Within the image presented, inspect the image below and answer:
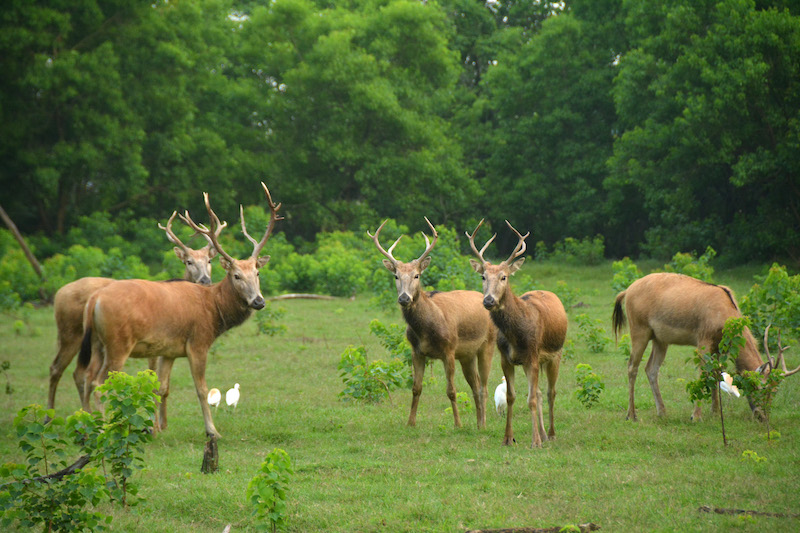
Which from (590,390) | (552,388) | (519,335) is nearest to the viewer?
(519,335)

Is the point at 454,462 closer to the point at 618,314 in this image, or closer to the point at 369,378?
the point at 369,378

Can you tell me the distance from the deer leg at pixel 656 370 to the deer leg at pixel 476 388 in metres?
1.97

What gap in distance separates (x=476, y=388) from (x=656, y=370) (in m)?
2.15

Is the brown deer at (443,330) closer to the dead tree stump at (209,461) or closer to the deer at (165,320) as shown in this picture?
the deer at (165,320)

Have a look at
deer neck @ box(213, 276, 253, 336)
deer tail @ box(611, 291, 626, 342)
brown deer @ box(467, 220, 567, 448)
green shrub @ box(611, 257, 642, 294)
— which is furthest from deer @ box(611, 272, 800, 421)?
green shrub @ box(611, 257, 642, 294)

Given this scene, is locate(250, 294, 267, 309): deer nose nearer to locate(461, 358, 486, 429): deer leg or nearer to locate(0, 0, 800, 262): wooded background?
locate(461, 358, 486, 429): deer leg

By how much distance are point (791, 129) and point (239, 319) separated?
17.2 metres

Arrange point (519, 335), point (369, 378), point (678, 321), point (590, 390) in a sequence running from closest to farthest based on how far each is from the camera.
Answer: point (519, 335) < point (678, 321) < point (590, 390) < point (369, 378)

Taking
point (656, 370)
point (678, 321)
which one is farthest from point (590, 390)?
point (678, 321)

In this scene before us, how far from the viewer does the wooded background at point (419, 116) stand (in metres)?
23.2

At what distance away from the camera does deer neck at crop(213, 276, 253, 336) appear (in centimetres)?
961

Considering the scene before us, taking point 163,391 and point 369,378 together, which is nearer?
point 163,391

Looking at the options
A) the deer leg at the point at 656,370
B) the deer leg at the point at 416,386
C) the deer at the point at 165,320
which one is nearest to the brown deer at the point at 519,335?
the deer leg at the point at 416,386

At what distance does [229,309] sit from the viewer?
962cm
